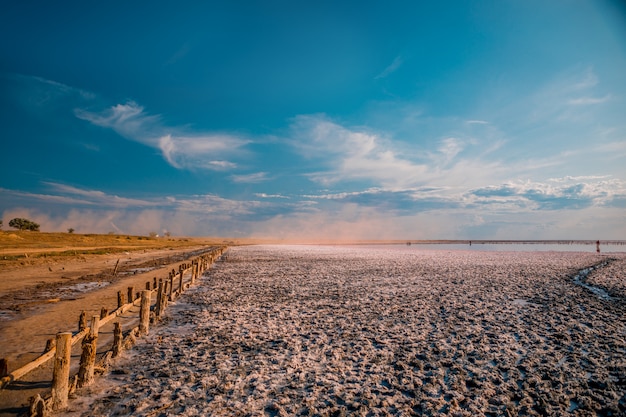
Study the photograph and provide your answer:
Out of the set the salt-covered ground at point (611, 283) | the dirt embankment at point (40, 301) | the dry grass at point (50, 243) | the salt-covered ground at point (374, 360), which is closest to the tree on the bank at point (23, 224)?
the dry grass at point (50, 243)

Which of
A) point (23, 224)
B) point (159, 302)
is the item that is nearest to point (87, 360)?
point (159, 302)

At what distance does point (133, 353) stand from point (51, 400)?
3486 millimetres

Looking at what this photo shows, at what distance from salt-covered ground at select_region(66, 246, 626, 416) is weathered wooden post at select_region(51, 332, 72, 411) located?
0.38 metres

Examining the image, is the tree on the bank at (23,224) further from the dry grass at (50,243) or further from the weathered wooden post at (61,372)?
the weathered wooden post at (61,372)

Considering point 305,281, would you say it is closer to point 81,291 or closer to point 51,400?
point 81,291

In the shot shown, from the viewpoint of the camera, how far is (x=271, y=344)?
10586mm

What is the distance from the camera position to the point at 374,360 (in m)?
9.23

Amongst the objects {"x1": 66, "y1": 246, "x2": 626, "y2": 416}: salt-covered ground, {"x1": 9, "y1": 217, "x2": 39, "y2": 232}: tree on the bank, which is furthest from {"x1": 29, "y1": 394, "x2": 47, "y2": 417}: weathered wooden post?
{"x1": 9, "y1": 217, "x2": 39, "y2": 232}: tree on the bank

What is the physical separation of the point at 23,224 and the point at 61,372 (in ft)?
436

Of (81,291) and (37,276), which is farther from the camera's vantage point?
(37,276)

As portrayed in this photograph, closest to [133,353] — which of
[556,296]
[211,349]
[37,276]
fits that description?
[211,349]

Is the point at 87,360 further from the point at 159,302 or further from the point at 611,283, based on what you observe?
the point at 611,283

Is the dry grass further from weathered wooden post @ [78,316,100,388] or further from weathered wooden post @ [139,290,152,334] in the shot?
weathered wooden post @ [78,316,100,388]

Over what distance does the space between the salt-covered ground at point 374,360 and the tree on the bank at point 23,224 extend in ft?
402
